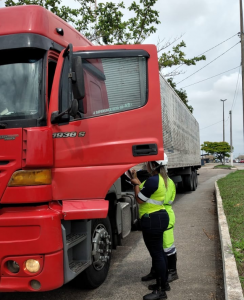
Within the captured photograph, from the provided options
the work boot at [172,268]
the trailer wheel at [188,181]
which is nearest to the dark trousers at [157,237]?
the work boot at [172,268]

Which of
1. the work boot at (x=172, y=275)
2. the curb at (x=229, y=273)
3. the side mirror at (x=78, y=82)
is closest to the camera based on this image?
the side mirror at (x=78, y=82)

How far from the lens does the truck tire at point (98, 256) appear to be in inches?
150

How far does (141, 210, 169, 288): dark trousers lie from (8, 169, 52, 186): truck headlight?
1280 mm

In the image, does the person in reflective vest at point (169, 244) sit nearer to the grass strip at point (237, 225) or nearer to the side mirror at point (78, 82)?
the grass strip at point (237, 225)

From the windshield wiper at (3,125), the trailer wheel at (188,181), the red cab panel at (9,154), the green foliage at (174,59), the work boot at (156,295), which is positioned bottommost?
the work boot at (156,295)

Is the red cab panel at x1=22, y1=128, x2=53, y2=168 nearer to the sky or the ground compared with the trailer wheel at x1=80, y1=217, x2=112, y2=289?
nearer to the sky

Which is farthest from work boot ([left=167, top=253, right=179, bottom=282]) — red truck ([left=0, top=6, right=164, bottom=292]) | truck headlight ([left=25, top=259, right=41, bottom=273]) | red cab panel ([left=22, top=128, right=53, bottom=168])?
red cab panel ([left=22, top=128, right=53, bottom=168])

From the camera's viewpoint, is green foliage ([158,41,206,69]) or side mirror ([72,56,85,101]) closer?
side mirror ([72,56,85,101])

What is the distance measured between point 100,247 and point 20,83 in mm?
2088

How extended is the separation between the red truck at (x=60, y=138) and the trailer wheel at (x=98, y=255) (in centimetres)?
2

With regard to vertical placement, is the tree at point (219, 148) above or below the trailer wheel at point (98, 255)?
above

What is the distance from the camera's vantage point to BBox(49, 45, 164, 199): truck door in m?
3.35

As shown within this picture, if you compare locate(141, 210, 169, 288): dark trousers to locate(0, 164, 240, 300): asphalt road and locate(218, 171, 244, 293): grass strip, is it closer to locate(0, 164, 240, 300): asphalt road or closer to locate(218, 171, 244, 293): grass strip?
locate(0, 164, 240, 300): asphalt road

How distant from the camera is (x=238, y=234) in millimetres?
5352
